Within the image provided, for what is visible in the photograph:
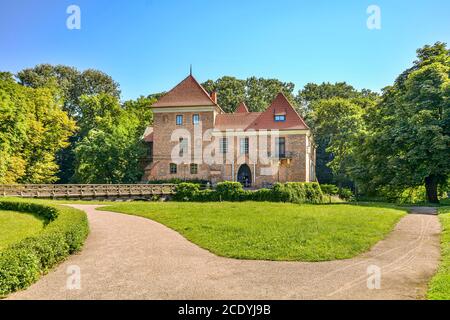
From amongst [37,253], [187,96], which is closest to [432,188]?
[187,96]

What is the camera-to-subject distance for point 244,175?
129 feet

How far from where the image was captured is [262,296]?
668 cm

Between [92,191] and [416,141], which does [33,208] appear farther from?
[416,141]

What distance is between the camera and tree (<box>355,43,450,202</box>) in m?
23.5

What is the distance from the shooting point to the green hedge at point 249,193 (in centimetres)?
2506

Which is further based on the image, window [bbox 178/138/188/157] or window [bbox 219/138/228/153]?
window [bbox 178/138/188/157]

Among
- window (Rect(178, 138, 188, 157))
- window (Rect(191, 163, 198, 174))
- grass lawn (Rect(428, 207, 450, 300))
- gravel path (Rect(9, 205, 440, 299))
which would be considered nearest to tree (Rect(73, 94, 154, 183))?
window (Rect(178, 138, 188, 157))

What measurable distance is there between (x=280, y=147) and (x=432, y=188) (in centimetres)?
1566

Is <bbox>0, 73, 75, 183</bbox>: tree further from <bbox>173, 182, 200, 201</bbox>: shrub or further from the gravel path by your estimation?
the gravel path

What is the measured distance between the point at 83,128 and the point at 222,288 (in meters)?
49.0

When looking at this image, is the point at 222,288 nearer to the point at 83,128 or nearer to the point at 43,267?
the point at 43,267

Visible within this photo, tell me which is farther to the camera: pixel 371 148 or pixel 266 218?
pixel 371 148

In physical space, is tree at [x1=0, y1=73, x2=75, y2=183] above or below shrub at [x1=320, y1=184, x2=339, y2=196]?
above
